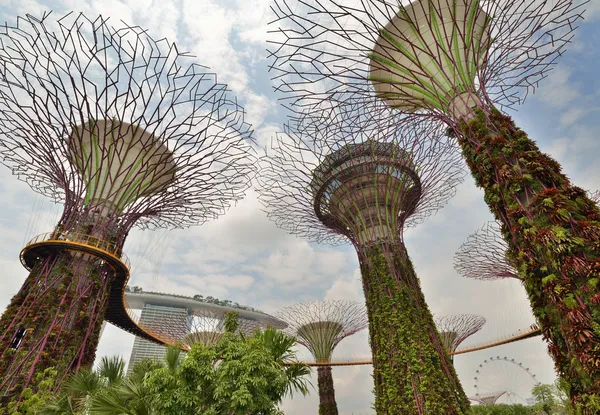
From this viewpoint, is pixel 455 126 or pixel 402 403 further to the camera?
pixel 402 403

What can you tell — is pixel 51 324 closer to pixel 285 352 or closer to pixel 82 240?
pixel 82 240

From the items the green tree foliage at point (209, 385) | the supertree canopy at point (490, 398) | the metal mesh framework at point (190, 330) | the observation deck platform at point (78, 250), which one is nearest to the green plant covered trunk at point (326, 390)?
the metal mesh framework at point (190, 330)

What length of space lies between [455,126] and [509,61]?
364cm

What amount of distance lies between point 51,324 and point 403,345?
13629 mm

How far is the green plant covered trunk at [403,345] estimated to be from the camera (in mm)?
12562

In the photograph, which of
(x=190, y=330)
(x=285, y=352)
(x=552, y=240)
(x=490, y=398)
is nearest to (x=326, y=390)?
(x=190, y=330)

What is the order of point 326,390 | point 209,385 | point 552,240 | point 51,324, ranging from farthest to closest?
1. point 326,390
2. point 51,324
3. point 209,385
4. point 552,240

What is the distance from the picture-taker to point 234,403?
729 cm

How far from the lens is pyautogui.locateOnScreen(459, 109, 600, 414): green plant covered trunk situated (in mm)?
4766

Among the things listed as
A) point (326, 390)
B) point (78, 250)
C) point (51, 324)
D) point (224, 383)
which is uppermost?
point (78, 250)

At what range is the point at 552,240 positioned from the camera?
5.42 m

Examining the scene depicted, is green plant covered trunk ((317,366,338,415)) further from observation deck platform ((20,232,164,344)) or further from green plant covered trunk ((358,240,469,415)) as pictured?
observation deck platform ((20,232,164,344))

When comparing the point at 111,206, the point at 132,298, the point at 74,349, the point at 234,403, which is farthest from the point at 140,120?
the point at 132,298

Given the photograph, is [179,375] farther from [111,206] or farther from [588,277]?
[111,206]
